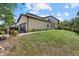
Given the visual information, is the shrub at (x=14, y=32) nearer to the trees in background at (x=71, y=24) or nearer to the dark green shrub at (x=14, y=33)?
the dark green shrub at (x=14, y=33)

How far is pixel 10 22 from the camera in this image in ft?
7.05

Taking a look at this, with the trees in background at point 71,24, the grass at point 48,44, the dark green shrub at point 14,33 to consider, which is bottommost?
the grass at point 48,44

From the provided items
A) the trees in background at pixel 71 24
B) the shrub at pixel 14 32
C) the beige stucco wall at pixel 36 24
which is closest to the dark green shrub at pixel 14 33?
the shrub at pixel 14 32

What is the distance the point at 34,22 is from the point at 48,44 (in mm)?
327

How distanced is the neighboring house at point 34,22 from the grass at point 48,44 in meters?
0.08

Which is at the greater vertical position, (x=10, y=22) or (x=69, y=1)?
(x=69, y=1)

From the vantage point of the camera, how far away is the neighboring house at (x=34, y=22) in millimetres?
2150

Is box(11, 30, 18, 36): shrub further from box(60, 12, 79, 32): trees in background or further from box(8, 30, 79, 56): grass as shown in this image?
box(60, 12, 79, 32): trees in background

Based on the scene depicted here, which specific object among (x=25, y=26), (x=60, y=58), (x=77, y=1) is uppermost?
(x=77, y=1)

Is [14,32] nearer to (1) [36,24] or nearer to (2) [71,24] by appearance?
(1) [36,24]

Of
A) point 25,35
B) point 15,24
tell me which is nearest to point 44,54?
point 25,35

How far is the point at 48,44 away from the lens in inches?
84.0

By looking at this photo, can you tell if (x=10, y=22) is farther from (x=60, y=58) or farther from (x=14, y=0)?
(x=60, y=58)

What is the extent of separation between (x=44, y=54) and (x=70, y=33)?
0.42m
